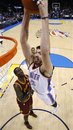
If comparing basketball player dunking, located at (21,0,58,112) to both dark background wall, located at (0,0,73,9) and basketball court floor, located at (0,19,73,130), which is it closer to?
basketball court floor, located at (0,19,73,130)

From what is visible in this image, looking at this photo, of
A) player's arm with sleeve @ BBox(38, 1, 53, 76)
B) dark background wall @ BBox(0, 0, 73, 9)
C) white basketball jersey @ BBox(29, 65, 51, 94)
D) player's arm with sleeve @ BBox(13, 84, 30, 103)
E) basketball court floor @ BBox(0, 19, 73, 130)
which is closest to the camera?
player's arm with sleeve @ BBox(38, 1, 53, 76)

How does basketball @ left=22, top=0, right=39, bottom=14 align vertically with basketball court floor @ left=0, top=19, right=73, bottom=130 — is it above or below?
above

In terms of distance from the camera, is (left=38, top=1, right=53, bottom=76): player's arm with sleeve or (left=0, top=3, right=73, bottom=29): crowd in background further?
(left=0, top=3, right=73, bottom=29): crowd in background

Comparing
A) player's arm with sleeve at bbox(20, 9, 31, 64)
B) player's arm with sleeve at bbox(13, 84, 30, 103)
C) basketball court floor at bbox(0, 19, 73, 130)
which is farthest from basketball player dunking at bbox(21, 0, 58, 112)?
basketball court floor at bbox(0, 19, 73, 130)

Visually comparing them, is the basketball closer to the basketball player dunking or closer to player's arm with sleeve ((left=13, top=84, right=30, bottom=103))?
the basketball player dunking

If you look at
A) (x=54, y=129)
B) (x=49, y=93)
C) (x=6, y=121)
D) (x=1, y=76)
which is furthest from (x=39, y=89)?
(x=1, y=76)

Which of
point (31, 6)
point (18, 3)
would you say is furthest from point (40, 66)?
point (18, 3)

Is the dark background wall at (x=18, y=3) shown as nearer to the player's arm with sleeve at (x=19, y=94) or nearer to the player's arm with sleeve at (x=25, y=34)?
the player's arm with sleeve at (x=19, y=94)

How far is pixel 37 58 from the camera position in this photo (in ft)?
10.9

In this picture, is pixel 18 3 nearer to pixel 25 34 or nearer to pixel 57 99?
pixel 57 99

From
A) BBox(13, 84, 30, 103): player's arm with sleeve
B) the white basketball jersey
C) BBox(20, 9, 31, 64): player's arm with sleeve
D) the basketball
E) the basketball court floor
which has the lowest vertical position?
the basketball court floor

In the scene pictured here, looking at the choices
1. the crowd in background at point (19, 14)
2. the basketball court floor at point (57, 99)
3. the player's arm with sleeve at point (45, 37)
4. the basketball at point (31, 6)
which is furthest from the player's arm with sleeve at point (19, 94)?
the crowd in background at point (19, 14)

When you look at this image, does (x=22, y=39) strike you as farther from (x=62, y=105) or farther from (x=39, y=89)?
(x=62, y=105)

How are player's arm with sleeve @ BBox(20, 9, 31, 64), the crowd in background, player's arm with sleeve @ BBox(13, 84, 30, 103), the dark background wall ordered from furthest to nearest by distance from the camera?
the dark background wall
the crowd in background
player's arm with sleeve @ BBox(13, 84, 30, 103)
player's arm with sleeve @ BBox(20, 9, 31, 64)
